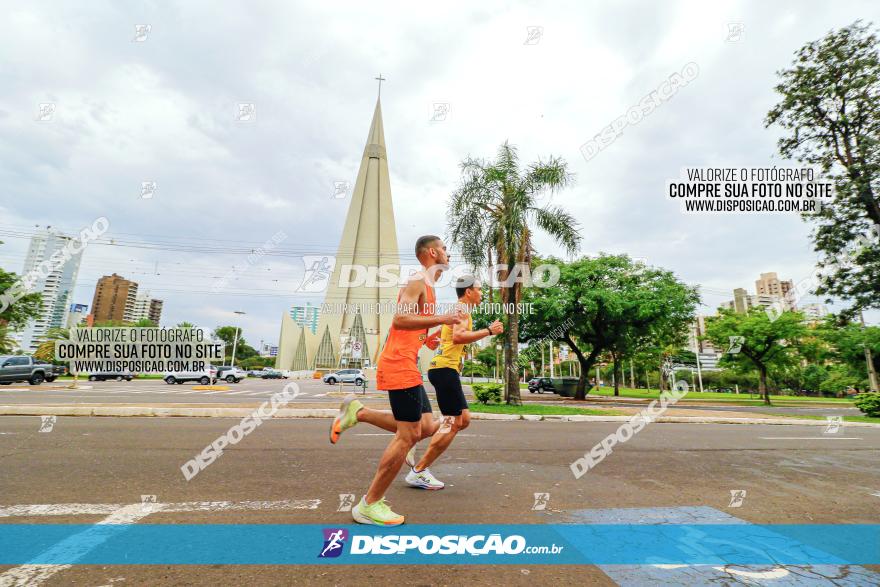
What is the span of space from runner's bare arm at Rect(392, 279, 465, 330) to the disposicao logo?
136cm

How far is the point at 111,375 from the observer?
107 ft

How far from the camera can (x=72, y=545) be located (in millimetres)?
2379

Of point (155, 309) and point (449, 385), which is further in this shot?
point (155, 309)

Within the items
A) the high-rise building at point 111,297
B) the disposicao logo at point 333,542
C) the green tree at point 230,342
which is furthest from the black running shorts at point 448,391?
the high-rise building at point 111,297

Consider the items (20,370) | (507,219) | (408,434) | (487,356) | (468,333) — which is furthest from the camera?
(487,356)

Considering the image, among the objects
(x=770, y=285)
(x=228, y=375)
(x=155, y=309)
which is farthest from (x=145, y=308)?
(x=770, y=285)

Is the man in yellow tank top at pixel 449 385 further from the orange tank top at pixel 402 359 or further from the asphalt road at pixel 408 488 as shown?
the orange tank top at pixel 402 359

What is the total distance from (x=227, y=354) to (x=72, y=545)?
9624 cm

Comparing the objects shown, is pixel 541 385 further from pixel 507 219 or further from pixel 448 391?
pixel 448 391

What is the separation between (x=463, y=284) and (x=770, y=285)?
93807mm

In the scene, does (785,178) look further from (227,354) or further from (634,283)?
(227,354)

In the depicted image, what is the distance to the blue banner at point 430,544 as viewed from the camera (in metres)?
2.28

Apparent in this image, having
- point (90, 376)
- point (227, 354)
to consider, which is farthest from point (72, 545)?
point (227, 354)

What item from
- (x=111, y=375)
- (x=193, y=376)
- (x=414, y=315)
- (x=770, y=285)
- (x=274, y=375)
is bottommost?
(x=274, y=375)
